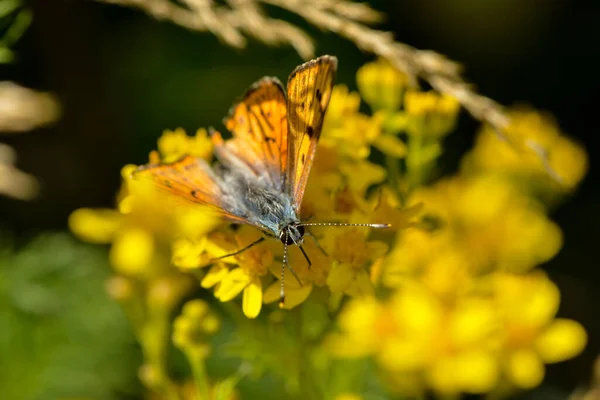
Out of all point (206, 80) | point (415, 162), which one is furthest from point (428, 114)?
point (206, 80)

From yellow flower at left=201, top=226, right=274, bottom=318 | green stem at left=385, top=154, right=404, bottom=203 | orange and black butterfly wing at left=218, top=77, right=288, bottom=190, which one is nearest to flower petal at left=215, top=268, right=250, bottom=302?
yellow flower at left=201, top=226, right=274, bottom=318

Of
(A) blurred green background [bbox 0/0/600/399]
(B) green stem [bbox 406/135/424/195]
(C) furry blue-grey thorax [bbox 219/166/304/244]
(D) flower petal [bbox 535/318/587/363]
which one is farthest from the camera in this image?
(A) blurred green background [bbox 0/0/600/399]

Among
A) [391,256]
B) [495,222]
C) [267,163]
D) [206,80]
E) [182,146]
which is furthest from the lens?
[206,80]

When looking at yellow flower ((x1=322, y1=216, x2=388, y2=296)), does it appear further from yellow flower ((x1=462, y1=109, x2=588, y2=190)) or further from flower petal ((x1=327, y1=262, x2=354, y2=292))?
yellow flower ((x1=462, y1=109, x2=588, y2=190))

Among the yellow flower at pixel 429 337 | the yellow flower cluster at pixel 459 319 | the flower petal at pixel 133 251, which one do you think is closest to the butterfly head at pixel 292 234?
the yellow flower cluster at pixel 459 319

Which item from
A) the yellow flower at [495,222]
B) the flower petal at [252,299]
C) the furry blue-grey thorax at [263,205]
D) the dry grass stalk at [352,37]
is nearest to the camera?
the flower petal at [252,299]

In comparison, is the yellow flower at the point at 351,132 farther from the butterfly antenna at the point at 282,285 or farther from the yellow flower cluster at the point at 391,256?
the butterfly antenna at the point at 282,285

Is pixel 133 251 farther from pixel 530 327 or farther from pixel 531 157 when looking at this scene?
pixel 531 157
